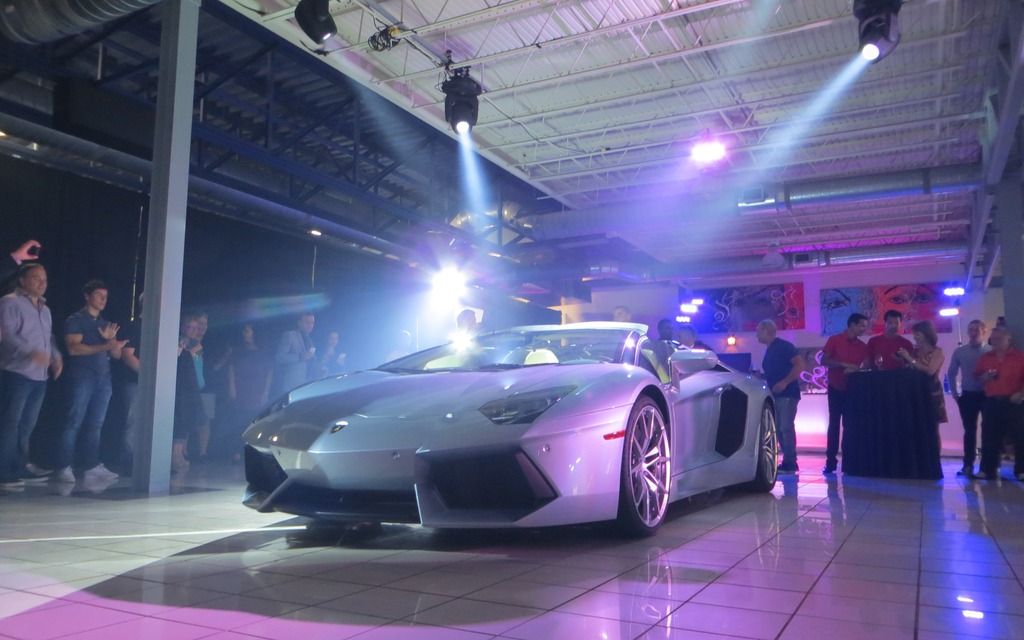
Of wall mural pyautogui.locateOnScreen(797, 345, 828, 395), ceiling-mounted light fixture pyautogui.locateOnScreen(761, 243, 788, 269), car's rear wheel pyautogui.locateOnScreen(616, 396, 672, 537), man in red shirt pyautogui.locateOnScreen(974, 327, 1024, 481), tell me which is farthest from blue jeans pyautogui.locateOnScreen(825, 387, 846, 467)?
wall mural pyautogui.locateOnScreen(797, 345, 828, 395)

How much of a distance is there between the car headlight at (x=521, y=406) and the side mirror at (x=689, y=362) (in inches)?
43.3

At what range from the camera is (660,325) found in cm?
749

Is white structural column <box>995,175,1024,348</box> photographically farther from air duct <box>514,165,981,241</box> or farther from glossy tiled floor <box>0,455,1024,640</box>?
glossy tiled floor <box>0,455,1024,640</box>

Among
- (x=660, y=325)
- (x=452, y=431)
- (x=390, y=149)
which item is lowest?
(x=452, y=431)

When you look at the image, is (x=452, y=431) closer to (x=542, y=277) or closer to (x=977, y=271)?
(x=542, y=277)

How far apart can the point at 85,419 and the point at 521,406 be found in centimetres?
504

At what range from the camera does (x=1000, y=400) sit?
278 inches

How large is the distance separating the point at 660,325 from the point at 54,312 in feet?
20.9

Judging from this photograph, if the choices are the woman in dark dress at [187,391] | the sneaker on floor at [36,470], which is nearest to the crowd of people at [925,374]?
the woman in dark dress at [187,391]

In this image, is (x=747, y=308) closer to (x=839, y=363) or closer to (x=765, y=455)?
(x=839, y=363)

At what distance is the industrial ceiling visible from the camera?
7.50 meters

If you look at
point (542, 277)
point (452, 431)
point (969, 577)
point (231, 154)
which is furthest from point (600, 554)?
point (542, 277)

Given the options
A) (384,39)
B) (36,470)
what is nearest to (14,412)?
(36,470)

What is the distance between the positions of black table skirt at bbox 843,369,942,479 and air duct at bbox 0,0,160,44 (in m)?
6.85
